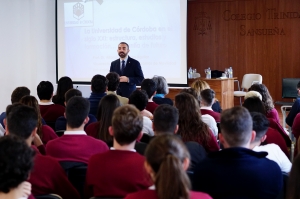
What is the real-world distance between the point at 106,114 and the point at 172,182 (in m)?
2.02

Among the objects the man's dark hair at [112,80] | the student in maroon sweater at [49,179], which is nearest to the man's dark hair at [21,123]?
the student in maroon sweater at [49,179]

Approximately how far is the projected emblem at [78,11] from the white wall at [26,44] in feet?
2.03

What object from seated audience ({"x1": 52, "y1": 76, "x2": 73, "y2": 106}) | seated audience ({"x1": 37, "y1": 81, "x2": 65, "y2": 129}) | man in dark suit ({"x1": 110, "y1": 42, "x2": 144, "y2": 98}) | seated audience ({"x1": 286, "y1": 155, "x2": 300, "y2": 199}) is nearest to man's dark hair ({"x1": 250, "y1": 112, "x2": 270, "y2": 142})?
seated audience ({"x1": 286, "y1": 155, "x2": 300, "y2": 199})

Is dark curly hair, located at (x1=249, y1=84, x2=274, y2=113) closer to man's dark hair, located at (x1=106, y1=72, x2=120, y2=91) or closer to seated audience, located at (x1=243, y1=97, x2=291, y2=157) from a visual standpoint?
seated audience, located at (x1=243, y1=97, x2=291, y2=157)

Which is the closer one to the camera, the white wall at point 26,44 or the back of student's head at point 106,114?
the back of student's head at point 106,114

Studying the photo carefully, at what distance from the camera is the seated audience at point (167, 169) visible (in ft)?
4.52

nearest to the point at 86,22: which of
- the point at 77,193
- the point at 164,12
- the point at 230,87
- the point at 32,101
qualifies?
the point at 164,12

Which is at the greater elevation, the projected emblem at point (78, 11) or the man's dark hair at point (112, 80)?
the projected emblem at point (78, 11)

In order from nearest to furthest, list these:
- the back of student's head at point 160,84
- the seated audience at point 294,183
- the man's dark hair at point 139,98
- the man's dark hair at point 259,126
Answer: the seated audience at point 294,183
the man's dark hair at point 259,126
the man's dark hair at point 139,98
the back of student's head at point 160,84

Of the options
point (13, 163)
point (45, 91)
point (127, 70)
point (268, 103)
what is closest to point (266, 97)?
point (268, 103)

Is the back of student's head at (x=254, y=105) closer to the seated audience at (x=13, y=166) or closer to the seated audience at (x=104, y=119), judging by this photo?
the seated audience at (x=104, y=119)

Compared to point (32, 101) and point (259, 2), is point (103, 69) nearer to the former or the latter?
point (259, 2)

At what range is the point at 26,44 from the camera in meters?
8.37

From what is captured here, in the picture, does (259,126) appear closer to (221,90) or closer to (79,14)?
(221,90)
